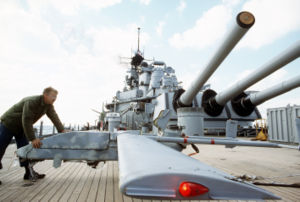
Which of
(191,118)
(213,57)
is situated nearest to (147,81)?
(191,118)

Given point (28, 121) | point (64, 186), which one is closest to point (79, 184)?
point (64, 186)

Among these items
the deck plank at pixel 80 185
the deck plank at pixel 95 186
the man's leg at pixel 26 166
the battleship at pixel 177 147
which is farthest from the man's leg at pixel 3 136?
the deck plank at pixel 95 186

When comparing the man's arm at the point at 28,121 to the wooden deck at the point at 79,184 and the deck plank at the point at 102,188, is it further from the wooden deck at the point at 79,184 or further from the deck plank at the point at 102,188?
the deck plank at the point at 102,188

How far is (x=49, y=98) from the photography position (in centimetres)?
272

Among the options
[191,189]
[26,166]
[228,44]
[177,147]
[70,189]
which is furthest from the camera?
[228,44]

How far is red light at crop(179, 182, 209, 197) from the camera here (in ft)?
1.97

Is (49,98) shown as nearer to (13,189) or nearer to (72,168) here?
(13,189)

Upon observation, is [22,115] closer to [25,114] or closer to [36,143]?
[25,114]

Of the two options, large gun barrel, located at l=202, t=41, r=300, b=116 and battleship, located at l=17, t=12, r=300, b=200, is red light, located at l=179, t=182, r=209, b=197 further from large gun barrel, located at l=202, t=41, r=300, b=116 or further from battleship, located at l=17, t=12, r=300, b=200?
large gun barrel, located at l=202, t=41, r=300, b=116

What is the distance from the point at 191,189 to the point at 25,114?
2662 millimetres

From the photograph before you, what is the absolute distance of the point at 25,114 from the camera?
254cm

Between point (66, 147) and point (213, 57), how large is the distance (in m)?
3.36

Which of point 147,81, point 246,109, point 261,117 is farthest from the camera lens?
point 147,81

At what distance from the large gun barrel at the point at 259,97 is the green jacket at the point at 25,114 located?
20.5 feet
